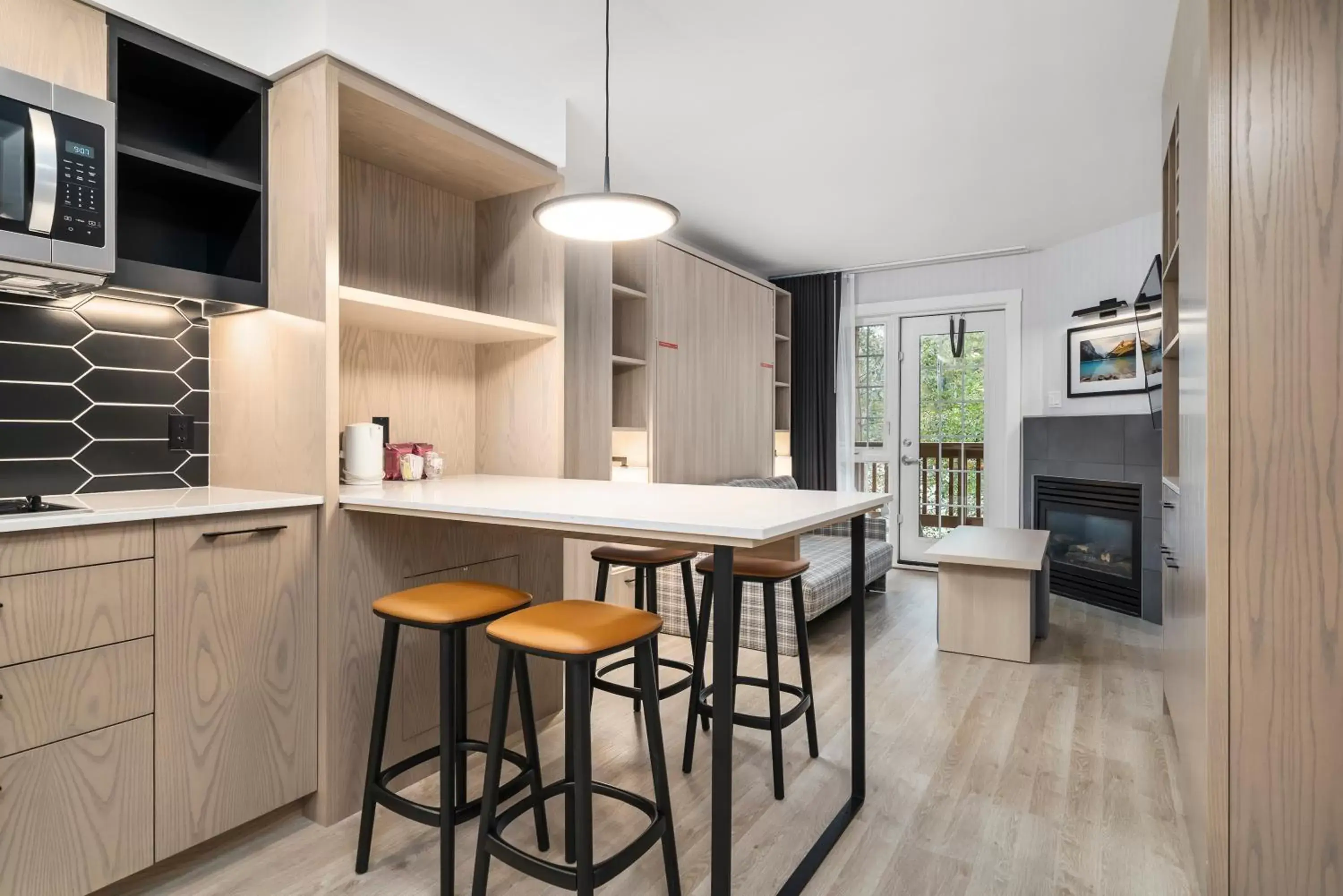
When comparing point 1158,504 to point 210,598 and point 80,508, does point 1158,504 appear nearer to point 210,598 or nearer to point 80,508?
point 210,598

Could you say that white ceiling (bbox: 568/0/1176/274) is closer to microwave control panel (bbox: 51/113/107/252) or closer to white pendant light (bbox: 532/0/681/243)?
white pendant light (bbox: 532/0/681/243)

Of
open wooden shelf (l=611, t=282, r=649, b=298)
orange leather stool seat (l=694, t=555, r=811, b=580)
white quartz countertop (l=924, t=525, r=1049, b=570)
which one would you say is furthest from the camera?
open wooden shelf (l=611, t=282, r=649, b=298)

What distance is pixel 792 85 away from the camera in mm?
2725

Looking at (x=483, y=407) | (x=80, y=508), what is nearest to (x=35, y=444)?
(x=80, y=508)

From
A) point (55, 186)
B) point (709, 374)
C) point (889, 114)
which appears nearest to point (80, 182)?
point (55, 186)

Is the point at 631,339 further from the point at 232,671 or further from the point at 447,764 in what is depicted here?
the point at 447,764

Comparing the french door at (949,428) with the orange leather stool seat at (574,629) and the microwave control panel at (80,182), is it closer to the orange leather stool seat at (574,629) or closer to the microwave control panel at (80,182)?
the orange leather stool seat at (574,629)

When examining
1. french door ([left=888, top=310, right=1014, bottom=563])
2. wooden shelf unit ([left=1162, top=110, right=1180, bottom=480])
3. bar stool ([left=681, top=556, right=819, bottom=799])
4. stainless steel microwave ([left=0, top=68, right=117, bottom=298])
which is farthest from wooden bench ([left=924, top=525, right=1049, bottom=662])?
stainless steel microwave ([left=0, top=68, right=117, bottom=298])

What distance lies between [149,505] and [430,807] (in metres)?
1.02

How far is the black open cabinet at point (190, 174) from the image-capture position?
191 cm

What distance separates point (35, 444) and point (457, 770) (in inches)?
57.1

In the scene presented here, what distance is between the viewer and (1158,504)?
4070 millimetres

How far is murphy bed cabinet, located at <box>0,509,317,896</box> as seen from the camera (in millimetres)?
1449

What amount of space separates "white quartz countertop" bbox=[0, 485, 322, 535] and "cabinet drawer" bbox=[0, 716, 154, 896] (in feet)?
1.54
